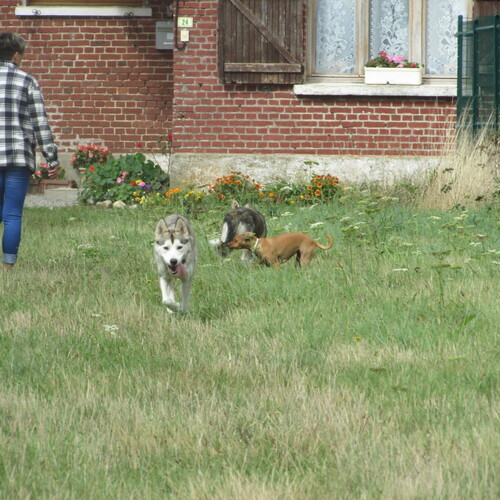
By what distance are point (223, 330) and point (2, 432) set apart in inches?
82.9

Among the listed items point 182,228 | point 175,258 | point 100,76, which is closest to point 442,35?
point 100,76

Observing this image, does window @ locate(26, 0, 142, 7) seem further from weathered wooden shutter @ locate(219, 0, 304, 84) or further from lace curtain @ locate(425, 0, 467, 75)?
lace curtain @ locate(425, 0, 467, 75)

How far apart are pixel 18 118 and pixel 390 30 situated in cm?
716

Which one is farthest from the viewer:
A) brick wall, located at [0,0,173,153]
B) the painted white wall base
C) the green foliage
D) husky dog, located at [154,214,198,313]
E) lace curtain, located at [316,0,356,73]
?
brick wall, located at [0,0,173,153]

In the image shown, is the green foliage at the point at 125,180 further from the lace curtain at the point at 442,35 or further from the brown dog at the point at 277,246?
the brown dog at the point at 277,246

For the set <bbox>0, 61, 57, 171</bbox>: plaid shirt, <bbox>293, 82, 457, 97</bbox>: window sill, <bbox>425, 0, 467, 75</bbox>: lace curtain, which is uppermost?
<bbox>425, 0, 467, 75</bbox>: lace curtain

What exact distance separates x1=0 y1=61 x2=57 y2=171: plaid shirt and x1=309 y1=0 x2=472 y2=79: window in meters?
6.48

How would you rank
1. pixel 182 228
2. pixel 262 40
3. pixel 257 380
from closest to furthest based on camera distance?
pixel 257 380
pixel 182 228
pixel 262 40

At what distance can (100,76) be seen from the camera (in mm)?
15242

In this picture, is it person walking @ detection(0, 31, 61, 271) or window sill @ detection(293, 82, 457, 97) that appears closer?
person walking @ detection(0, 31, 61, 271)

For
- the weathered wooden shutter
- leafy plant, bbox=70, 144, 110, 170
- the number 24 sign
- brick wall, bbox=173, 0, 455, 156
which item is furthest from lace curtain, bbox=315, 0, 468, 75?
leafy plant, bbox=70, 144, 110, 170

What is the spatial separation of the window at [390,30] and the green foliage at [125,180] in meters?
2.69

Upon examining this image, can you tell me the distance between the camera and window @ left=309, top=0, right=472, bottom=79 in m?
13.8

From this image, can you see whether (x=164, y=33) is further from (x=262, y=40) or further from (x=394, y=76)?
(x=394, y=76)
